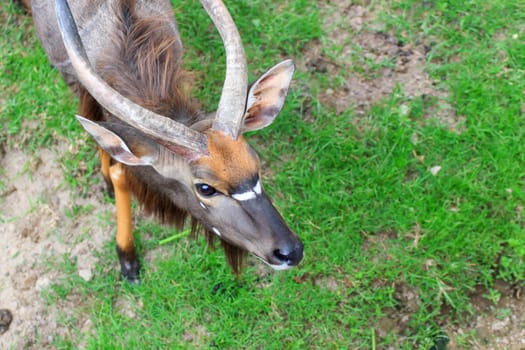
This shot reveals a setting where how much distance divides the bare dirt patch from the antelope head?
71.6 inches

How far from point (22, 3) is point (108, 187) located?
2.28 meters

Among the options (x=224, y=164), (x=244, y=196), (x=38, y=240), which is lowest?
(x=38, y=240)

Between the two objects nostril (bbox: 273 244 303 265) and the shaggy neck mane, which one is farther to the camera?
the shaggy neck mane

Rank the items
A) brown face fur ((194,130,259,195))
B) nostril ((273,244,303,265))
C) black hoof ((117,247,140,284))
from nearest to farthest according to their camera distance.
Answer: brown face fur ((194,130,259,195)), nostril ((273,244,303,265)), black hoof ((117,247,140,284))

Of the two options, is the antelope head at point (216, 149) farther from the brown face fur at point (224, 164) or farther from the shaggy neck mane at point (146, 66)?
the shaggy neck mane at point (146, 66)

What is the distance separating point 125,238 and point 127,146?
1.55 metres

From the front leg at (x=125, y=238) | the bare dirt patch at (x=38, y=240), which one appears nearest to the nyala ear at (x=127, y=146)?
the front leg at (x=125, y=238)

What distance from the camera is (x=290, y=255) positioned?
346 cm

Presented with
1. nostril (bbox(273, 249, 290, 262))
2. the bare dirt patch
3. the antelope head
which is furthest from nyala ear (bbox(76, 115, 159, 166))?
the bare dirt patch

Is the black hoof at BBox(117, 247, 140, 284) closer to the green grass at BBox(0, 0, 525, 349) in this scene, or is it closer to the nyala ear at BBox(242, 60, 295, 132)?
the green grass at BBox(0, 0, 525, 349)

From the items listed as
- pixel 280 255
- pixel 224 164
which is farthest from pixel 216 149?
pixel 280 255

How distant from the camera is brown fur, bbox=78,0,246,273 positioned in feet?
12.8

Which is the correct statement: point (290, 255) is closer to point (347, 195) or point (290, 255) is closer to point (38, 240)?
point (347, 195)

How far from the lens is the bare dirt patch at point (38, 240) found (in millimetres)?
4805
